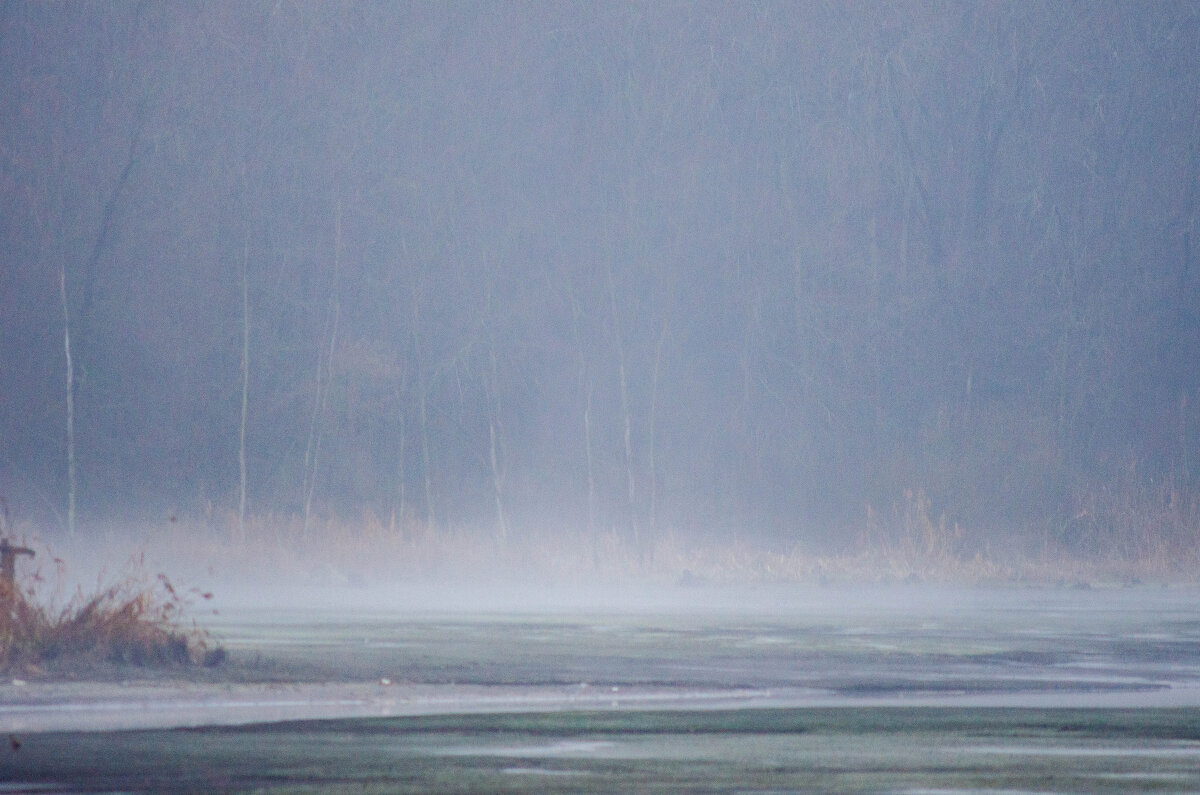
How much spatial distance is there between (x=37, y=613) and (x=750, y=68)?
61664 mm

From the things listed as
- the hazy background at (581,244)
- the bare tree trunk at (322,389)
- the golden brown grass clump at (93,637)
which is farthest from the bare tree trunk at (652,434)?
the golden brown grass clump at (93,637)

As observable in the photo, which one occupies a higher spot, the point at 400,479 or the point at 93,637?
the point at 400,479

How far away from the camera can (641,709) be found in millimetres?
16016

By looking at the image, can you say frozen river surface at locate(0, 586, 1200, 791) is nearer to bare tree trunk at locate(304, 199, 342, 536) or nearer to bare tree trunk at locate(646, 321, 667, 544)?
bare tree trunk at locate(646, 321, 667, 544)

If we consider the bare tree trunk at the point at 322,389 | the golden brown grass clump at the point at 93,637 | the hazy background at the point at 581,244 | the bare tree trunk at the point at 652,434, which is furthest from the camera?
the hazy background at the point at 581,244

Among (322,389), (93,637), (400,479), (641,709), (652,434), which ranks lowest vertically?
(641,709)

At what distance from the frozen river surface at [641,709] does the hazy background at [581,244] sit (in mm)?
43115

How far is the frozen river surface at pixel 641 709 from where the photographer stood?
11914mm

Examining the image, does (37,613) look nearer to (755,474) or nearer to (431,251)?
(755,474)

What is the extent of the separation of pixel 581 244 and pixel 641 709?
6303 cm

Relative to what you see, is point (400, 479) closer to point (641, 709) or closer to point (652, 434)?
point (652, 434)

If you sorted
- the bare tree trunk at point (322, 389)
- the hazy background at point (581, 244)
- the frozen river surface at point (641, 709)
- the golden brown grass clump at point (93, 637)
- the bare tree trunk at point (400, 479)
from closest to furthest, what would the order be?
the frozen river surface at point (641, 709) → the golden brown grass clump at point (93, 637) → the bare tree trunk at point (400, 479) → the bare tree trunk at point (322, 389) → the hazy background at point (581, 244)

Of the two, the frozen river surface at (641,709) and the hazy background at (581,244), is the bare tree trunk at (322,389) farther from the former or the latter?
the frozen river surface at (641,709)

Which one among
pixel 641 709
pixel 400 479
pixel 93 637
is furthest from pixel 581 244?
pixel 641 709
